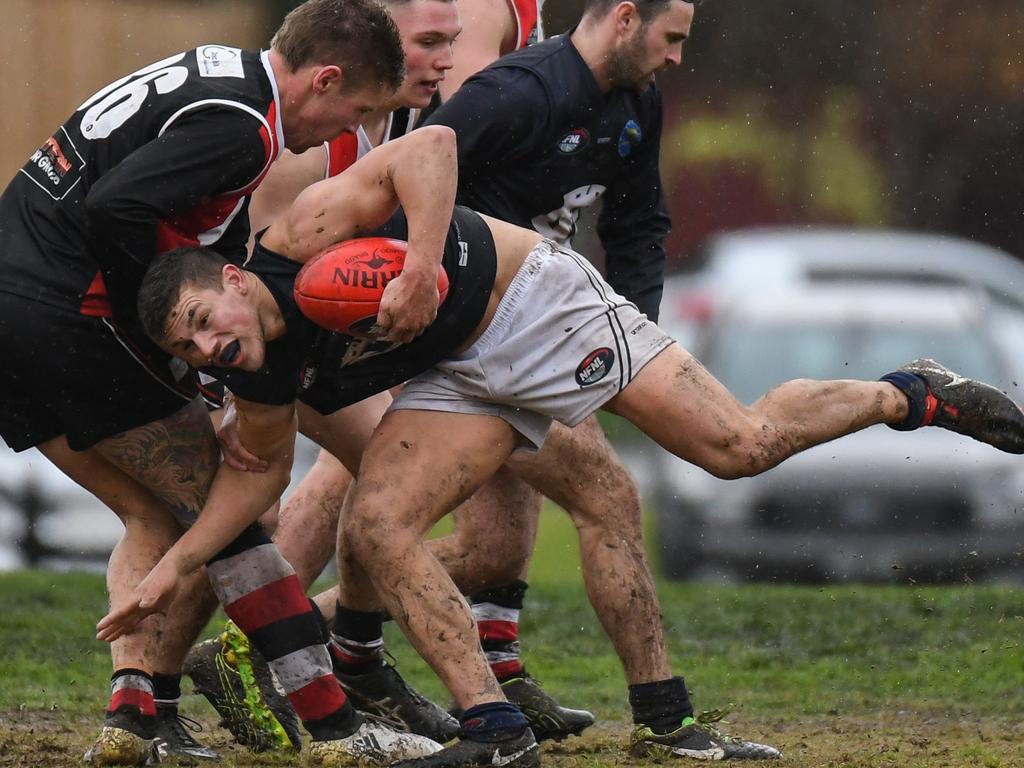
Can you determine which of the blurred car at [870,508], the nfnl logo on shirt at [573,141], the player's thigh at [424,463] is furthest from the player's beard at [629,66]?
the blurred car at [870,508]

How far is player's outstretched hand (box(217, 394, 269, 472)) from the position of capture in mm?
5094

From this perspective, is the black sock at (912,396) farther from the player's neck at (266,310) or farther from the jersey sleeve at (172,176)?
the jersey sleeve at (172,176)

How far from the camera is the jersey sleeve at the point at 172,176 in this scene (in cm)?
463

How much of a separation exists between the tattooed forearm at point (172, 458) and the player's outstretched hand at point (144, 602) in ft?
0.91

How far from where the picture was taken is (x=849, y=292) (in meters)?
12.9

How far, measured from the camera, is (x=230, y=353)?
4.74 meters

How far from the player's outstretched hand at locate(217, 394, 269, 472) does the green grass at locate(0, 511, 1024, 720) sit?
5.36ft

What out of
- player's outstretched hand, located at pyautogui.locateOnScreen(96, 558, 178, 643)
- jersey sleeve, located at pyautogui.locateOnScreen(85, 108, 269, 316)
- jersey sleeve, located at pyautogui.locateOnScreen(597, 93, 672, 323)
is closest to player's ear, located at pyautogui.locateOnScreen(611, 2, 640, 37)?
jersey sleeve, located at pyautogui.locateOnScreen(597, 93, 672, 323)

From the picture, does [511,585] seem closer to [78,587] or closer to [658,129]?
[658,129]

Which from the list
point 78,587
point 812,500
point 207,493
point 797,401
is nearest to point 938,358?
point 812,500

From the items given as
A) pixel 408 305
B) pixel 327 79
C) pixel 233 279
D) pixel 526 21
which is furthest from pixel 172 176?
pixel 526 21

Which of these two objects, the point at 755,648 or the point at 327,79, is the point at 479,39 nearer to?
the point at 327,79

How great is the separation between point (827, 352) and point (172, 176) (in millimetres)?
7590

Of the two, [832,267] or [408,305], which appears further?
[832,267]
